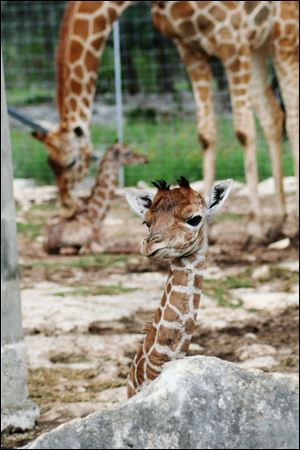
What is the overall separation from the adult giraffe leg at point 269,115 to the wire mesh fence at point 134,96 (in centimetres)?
283

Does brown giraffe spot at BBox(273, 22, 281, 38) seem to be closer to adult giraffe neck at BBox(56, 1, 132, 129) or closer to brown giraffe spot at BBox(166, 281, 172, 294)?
adult giraffe neck at BBox(56, 1, 132, 129)

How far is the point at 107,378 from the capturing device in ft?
17.4

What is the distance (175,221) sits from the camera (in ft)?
10.1

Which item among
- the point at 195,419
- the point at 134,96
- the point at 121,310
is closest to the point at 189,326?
the point at 195,419

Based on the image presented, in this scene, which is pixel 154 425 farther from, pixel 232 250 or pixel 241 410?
pixel 232 250

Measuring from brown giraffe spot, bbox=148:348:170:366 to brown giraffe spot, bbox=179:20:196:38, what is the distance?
5.29m

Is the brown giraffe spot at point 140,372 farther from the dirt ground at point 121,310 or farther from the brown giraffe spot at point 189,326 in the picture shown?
the dirt ground at point 121,310

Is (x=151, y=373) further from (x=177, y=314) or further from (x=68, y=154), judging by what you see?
(x=68, y=154)

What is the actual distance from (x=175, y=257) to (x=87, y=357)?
103 inches

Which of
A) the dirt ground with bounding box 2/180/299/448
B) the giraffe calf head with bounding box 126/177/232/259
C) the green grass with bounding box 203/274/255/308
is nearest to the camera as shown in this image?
the giraffe calf head with bounding box 126/177/232/259

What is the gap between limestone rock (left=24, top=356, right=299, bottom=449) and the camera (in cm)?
207

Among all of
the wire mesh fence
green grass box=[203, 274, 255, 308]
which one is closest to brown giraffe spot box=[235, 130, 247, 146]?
green grass box=[203, 274, 255, 308]

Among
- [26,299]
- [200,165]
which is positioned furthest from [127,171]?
[26,299]

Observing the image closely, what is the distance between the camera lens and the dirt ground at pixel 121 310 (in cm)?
525
